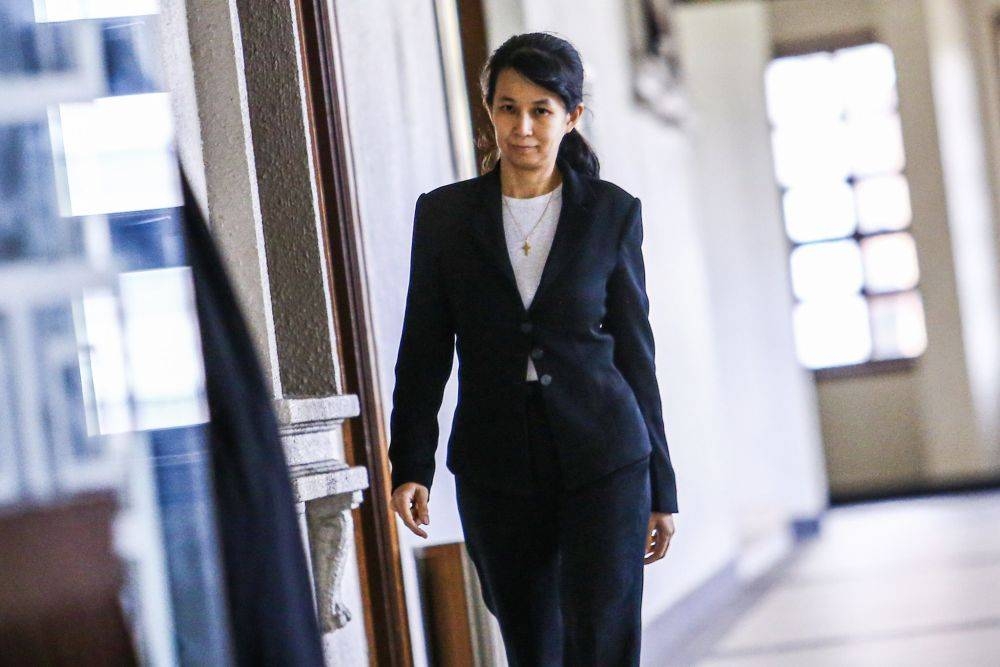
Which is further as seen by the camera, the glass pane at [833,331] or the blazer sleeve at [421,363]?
the glass pane at [833,331]

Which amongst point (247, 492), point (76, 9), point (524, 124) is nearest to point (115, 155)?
point (76, 9)

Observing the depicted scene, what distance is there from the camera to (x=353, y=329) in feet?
10.6

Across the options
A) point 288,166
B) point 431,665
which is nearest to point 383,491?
point 431,665

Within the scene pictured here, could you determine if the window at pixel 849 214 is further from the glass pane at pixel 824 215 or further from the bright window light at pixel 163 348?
the bright window light at pixel 163 348

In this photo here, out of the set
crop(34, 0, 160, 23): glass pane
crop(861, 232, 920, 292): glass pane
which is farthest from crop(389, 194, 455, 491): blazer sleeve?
crop(861, 232, 920, 292): glass pane

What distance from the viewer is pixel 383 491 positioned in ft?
10.9

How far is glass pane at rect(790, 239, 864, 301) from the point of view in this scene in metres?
13.5

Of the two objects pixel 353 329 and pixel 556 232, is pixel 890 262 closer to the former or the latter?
pixel 353 329

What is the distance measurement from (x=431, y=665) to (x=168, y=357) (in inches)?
79.7

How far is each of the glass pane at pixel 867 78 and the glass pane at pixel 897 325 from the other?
1.69 m

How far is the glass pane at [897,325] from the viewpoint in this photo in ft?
43.8

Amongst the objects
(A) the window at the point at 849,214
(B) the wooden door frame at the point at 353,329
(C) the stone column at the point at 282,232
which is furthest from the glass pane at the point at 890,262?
(C) the stone column at the point at 282,232

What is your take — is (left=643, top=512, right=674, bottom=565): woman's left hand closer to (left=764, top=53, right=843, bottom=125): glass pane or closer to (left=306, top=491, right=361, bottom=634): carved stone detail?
(left=306, top=491, right=361, bottom=634): carved stone detail

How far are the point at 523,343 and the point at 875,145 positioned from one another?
11701mm
